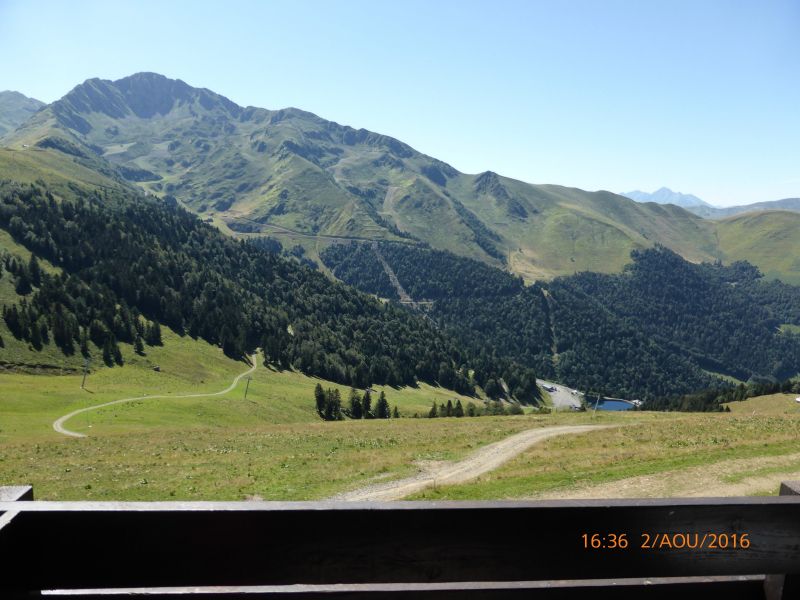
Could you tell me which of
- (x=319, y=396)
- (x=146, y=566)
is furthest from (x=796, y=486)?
(x=319, y=396)

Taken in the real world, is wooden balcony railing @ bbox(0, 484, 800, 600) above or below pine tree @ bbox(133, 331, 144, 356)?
above

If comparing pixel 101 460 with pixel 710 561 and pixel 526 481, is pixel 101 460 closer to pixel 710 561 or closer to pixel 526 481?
pixel 526 481

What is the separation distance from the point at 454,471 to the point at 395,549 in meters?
28.8

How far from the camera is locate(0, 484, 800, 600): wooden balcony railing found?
318cm

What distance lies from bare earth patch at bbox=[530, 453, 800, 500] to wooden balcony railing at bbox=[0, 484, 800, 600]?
18622 mm

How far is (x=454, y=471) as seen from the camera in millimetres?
→ 30594

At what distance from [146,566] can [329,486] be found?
986 inches

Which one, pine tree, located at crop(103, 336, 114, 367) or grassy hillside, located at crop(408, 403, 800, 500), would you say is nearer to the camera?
grassy hillside, located at crop(408, 403, 800, 500)

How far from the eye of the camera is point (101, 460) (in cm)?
3475

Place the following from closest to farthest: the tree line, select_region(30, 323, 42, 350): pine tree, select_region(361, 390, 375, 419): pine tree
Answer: the tree line, select_region(30, 323, 42, 350): pine tree, select_region(361, 390, 375, 419): pine tree

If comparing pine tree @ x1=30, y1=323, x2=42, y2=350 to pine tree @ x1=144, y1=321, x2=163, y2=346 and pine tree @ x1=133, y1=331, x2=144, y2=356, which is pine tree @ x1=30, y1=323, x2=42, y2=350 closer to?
pine tree @ x1=133, y1=331, x2=144, y2=356

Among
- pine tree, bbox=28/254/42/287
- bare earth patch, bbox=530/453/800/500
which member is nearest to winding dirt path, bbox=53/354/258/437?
bare earth patch, bbox=530/453/800/500

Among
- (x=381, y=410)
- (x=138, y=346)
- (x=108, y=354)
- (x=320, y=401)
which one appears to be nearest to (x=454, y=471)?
(x=320, y=401)

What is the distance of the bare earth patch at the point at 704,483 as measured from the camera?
2123 centimetres
